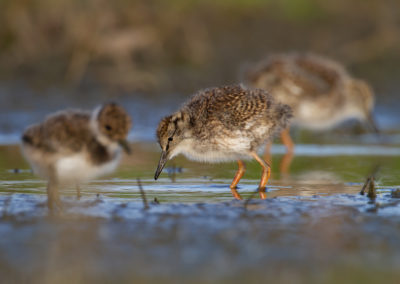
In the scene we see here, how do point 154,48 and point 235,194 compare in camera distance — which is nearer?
point 235,194

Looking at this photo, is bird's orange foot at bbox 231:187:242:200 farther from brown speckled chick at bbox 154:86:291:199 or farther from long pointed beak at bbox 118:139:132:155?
long pointed beak at bbox 118:139:132:155

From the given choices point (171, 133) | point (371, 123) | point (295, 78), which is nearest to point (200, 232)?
point (171, 133)

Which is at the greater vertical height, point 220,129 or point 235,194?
point 220,129

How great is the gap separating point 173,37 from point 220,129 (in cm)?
765

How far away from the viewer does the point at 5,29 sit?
1287cm

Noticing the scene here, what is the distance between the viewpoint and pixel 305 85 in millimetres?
9828

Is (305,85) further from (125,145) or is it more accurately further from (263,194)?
(125,145)

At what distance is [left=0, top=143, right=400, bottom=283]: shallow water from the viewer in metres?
3.81

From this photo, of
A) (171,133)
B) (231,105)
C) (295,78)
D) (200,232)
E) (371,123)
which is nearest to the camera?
(200,232)

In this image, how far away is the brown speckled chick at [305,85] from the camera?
9.75 m

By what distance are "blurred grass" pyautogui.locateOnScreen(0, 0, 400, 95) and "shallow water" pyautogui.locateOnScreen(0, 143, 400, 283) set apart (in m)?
5.78

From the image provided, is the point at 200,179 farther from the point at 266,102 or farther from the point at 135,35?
the point at 135,35

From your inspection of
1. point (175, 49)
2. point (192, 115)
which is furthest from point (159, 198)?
point (175, 49)

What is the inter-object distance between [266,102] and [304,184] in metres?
0.82
